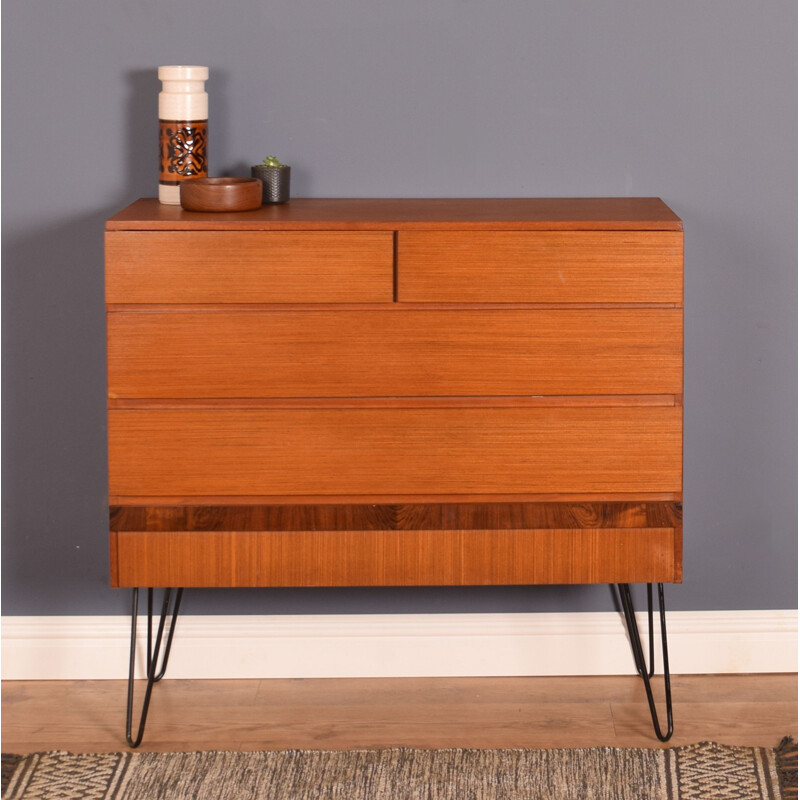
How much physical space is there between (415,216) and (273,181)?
1.15ft

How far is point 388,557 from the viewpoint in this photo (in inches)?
89.1

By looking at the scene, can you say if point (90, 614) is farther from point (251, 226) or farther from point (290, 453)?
point (251, 226)

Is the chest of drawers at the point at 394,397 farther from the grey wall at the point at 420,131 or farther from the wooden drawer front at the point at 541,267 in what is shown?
the grey wall at the point at 420,131

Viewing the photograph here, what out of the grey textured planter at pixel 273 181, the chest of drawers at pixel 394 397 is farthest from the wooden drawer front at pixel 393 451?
the grey textured planter at pixel 273 181

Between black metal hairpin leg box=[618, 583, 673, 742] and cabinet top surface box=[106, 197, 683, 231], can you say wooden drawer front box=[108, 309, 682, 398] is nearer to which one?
cabinet top surface box=[106, 197, 683, 231]

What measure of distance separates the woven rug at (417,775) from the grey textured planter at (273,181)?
1152 millimetres

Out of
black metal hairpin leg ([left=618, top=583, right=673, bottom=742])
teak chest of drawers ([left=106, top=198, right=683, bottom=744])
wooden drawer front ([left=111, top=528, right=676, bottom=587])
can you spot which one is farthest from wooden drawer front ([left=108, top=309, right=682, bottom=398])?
black metal hairpin leg ([left=618, top=583, right=673, bottom=742])

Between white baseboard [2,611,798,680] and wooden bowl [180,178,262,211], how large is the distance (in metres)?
1.01

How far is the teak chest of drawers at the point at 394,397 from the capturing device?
215 cm

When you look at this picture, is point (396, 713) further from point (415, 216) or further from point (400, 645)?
point (415, 216)

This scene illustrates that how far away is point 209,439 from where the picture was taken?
7.23 ft

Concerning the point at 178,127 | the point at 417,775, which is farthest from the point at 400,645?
the point at 178,127

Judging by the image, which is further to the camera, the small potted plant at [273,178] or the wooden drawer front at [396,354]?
the small potted plant at [273,178]

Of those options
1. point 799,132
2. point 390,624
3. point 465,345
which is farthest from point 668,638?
point 799,132
